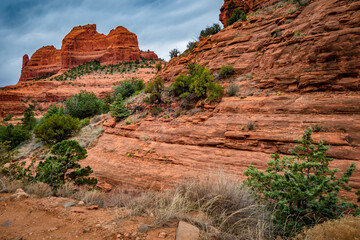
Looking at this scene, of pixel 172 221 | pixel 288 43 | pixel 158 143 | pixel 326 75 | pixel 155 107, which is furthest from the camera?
pixel 155 107

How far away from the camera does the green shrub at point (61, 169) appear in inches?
183

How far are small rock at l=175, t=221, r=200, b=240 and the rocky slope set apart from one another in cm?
220

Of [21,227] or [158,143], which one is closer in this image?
[21,227]

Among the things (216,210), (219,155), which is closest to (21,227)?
(216,210)

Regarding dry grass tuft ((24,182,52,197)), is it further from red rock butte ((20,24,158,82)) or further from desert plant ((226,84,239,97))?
red rock butte ((20,24,158,82))

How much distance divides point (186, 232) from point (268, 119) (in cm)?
648

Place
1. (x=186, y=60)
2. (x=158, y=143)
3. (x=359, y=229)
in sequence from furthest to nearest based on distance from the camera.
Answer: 1. (x=186, y=60)
2. (x=158, y=143)
3. (x=359, y=229)

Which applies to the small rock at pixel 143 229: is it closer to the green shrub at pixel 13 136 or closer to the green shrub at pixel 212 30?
the green shrub at pixel 13 136

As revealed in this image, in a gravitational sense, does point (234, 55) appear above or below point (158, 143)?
above

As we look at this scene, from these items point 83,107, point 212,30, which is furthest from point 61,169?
point 212,30

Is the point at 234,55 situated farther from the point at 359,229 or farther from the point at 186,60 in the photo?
the point at 359,229

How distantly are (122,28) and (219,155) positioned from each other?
265ft

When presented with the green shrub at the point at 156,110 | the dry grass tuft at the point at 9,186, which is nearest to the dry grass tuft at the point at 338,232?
the dry grass tuft at the point at 9,186

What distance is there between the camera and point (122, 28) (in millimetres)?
69312
